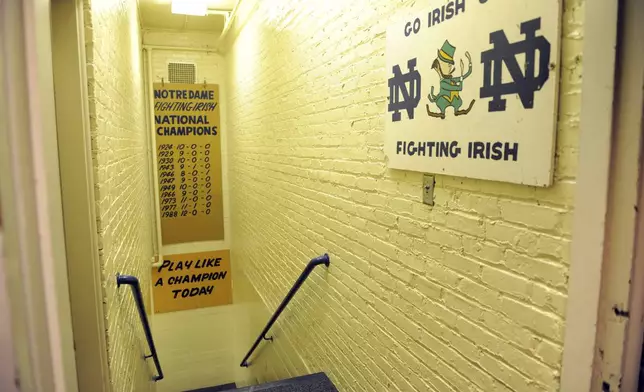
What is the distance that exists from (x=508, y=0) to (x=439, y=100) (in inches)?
15.4

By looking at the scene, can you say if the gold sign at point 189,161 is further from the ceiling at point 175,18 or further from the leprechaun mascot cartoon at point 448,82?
the leprechaun mascot cartoon at point 448,82

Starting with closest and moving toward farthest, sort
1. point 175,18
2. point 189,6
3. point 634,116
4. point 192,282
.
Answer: point 634,116 < point 189,6 < point 175,18 < point 192,282

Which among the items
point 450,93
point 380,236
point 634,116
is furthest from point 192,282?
point 634,116

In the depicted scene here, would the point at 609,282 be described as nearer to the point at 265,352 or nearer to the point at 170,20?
the point at 265,352

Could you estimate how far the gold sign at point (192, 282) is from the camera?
632 cm

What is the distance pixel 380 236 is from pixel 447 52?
894 mm

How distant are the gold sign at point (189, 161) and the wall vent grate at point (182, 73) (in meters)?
0.08

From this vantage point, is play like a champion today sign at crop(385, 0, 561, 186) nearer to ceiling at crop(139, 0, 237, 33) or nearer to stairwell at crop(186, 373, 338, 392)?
stairwell at crop(186, 373, 338, 392)

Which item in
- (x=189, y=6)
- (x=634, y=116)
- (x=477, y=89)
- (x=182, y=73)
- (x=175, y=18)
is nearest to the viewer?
(x=634, y=116)

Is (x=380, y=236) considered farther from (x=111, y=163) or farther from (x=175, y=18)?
(x=175, y=18)

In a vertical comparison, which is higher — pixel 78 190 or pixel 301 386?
pixel 78 190

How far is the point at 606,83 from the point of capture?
97 centimetres

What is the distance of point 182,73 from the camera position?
6.30 m

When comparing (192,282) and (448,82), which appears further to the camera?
(192,282)
